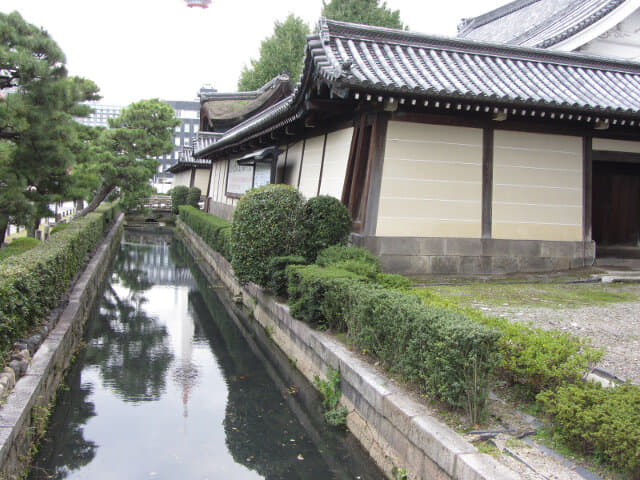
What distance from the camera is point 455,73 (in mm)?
10695

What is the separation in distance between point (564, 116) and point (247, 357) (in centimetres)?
711

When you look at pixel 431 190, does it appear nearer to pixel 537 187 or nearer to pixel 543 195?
pixel 537 187

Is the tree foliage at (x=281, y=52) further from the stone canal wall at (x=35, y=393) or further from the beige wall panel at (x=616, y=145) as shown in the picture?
the stone canal wall at (x=35, y=393)

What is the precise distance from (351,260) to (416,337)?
11.8 feet

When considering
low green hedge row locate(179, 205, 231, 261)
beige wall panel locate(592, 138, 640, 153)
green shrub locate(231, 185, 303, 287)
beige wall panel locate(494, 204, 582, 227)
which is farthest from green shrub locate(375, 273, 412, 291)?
beige wall panel locate(592, 138, 640, 153)

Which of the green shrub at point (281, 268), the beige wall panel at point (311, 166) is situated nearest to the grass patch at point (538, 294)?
the green shrub at point (281, 268)

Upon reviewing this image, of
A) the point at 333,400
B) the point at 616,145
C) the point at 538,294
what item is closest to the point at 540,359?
the point at 333,400

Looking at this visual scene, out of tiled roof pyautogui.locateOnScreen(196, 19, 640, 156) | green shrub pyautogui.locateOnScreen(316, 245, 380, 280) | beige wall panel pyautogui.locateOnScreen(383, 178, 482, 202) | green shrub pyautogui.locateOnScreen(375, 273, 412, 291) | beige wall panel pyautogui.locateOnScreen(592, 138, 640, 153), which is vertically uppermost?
tiled roof pyautogui.locateOnScreen(196, 19, 640, 156)

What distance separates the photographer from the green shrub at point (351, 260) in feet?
25.3

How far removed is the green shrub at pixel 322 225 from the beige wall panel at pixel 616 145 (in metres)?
6.01

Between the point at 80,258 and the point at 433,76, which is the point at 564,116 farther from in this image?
the point at 80,258

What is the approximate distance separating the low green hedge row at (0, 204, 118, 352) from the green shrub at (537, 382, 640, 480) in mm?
4945

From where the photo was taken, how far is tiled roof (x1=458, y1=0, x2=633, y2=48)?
49.6 feet

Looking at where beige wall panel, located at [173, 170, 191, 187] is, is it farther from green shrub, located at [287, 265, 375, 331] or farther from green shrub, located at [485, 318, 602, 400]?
green shrub, located at [485, 318, 602, 400]
